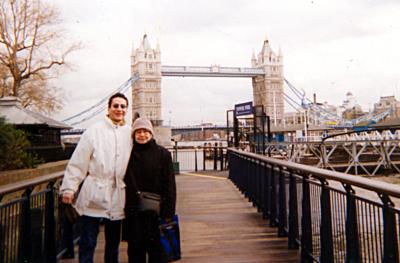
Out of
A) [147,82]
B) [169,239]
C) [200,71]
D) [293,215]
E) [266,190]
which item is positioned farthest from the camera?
[147,82]

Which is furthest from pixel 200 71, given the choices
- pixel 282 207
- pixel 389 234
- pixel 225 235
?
pixel 389 234

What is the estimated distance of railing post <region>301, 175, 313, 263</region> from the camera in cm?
298

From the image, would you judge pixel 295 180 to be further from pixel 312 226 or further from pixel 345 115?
pixel 345 115

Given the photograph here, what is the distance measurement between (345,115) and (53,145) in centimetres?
9523

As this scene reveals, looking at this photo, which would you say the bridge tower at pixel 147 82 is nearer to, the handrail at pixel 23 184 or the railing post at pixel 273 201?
the railing post at pixel 273 201

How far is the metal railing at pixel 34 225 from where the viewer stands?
7.47 ft

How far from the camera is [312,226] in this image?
2.99m

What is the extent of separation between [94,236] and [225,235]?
1853mm

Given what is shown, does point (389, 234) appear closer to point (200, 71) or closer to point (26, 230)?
point (26, 230)

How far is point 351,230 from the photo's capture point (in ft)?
7.13

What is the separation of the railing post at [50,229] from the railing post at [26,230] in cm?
37

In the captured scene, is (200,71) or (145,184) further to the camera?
(200,71)

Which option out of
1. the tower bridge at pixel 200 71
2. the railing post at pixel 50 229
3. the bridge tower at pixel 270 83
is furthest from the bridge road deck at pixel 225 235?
the bridge tower at pixel 270 83

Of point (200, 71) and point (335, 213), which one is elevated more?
point (200, 71)
